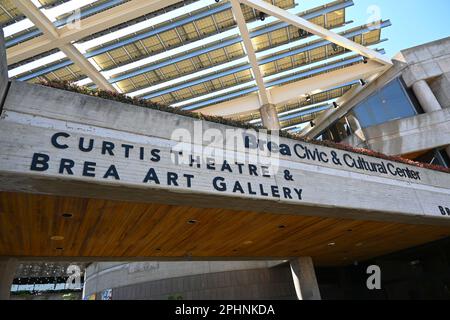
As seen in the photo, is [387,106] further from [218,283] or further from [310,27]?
[218,283]

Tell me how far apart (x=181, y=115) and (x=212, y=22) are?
1216 centimetres

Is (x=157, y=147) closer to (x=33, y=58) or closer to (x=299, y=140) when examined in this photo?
(x=299, y=140)

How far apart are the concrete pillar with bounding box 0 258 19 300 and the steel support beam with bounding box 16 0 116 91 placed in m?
12.8


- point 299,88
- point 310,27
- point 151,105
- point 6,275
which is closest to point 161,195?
point 151,105

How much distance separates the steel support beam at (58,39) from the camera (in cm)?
1712

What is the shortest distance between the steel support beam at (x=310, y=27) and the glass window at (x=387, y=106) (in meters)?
2.69

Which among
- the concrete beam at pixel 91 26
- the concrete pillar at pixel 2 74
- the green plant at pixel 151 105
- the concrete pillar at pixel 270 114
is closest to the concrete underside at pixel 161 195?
Answer: the concrete pillar at pixel 2 74

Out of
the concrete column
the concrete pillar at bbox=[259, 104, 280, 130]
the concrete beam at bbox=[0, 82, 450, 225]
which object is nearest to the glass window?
the concrete column

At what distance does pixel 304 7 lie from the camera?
2073 cm

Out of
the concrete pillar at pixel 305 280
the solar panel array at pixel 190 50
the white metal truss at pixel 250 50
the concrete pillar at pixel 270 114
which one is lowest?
the concrete pillar at pixel 305 280

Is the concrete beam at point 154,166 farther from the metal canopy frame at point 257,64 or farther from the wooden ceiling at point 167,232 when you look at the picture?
the metal canopy frame at point 257,64

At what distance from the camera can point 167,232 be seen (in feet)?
37.6

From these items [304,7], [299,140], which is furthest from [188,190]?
[304,7]

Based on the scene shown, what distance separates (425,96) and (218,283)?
19945 millimetres
